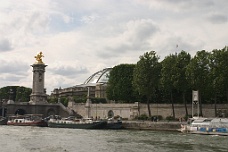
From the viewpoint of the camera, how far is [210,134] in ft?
210

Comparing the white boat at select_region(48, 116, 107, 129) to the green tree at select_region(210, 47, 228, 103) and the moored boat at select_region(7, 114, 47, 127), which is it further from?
the green tree at select_region(210, 47, 228, 103)

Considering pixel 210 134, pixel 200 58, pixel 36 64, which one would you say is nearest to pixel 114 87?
pixel 36 64

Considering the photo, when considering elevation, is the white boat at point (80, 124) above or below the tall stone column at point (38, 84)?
below

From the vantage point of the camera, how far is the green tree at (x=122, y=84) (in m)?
104

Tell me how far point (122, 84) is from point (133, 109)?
796 centimetres

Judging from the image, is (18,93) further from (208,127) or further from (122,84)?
(208,127)

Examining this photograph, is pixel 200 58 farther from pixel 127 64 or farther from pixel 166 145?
pixel 166 145

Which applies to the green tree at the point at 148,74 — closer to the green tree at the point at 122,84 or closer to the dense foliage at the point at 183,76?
the dense foliage at the point at 183,76

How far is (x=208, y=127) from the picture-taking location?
65.6 m

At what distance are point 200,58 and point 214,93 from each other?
7564 mm

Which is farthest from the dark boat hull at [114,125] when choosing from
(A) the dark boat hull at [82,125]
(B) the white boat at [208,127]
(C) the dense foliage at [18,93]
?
(C) the dense foliage at [18,93]

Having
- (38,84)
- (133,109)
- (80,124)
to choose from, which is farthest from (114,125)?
(38,84)

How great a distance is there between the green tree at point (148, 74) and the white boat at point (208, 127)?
20157 millimetres

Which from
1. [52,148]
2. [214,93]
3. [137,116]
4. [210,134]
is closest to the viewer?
[52,148]
